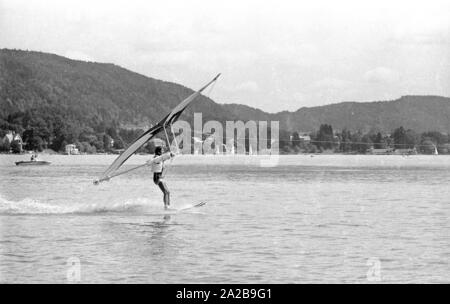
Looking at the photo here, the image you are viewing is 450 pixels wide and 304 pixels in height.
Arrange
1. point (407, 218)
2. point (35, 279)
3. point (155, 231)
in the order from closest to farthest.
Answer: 1. point (35, 279)
2. point (155, 231)
3. point (407, 218)

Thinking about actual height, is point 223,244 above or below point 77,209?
below

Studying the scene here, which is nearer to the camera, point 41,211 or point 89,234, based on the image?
point 89,234

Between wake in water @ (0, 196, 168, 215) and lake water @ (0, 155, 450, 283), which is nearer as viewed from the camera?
lake water @ (0, 155, 450, 283)

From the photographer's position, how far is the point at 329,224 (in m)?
30.7

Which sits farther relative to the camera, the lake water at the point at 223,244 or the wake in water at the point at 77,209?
the wake in water at the point at 77,209

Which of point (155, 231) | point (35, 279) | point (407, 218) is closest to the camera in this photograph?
point (35, 279)

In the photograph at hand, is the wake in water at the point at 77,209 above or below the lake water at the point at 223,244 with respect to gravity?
above

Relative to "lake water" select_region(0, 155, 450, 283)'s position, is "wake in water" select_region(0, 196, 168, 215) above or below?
above

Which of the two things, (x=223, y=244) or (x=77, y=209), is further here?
(x=77, y=209)
